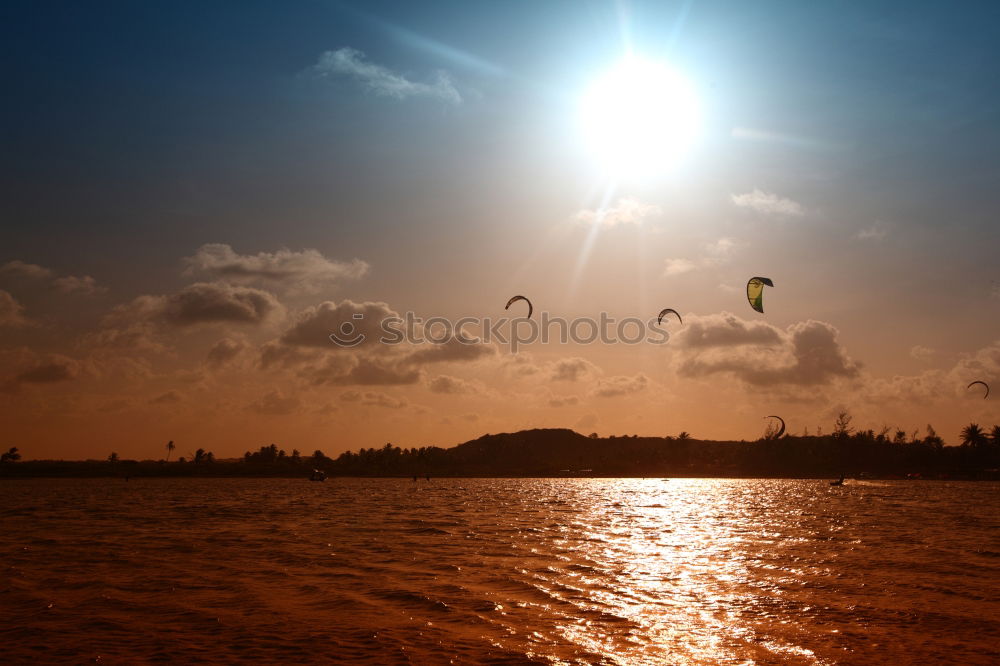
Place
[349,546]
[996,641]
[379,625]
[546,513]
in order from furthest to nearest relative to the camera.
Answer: [546,513], [349,546], [379,625], [996,641]

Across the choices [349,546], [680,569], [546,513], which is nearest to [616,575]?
[680,569]

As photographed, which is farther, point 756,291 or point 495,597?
point 756,291

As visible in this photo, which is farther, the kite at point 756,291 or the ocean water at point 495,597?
the kite at point 756,291

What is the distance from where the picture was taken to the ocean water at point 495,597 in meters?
15.9

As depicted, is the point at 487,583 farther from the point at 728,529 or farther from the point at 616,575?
the point at 728,529

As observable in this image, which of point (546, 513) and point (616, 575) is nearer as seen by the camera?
point (616, 575)

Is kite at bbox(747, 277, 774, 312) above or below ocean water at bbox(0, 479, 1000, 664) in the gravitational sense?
above

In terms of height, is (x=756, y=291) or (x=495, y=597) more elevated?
(x=756, y=291)

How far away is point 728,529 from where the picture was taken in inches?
1892

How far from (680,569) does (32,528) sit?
129ft

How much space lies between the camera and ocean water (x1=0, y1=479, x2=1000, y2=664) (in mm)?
15883

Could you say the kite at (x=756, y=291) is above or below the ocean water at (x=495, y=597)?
above

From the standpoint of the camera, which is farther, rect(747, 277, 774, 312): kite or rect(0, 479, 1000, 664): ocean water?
rect(747, 277, 774, 312): kite

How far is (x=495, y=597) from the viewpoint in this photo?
71.4 ft
